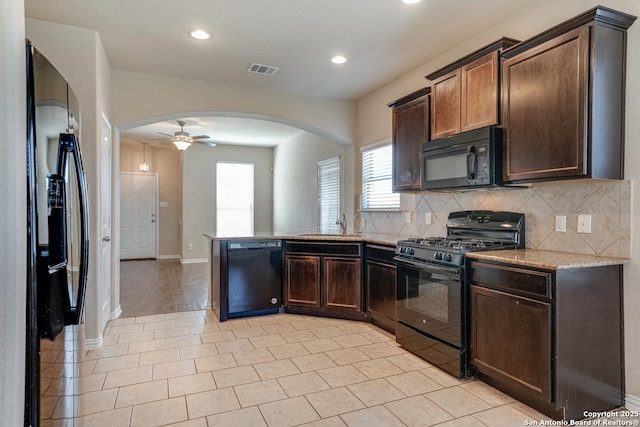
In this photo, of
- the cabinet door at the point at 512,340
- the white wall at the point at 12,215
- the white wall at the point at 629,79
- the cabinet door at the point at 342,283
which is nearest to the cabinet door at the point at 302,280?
the cabinet door at the point at 342,283

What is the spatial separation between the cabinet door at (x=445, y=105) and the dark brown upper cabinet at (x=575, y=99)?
565mm

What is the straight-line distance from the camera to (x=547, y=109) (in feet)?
7.70

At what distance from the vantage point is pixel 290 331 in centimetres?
372

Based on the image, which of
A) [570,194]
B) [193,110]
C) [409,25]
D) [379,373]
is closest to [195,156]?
[193,110]

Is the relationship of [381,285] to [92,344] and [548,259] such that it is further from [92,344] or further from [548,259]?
[92,344]

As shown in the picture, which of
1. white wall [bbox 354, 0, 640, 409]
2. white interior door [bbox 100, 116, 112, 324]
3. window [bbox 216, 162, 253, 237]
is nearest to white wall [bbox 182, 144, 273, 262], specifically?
window [bbox 216, 162, 253, 237]

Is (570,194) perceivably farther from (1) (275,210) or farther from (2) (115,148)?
(1) (275,210)

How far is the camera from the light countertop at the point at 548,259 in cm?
211

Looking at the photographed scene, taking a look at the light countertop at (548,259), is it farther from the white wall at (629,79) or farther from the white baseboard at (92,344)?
the white baseboard at (92,344)

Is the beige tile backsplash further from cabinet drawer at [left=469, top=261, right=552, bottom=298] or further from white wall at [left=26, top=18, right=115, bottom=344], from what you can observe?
white wall at [left=26, top=18, right=115, bottom=344]

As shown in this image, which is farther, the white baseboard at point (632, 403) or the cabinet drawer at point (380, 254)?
the cabinet drawer at point (380, 254)

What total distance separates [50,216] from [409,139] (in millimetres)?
3007

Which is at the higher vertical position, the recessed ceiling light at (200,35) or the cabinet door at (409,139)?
the recessed ceiling light at (200,35)

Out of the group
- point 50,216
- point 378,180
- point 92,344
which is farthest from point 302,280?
point 50,216
